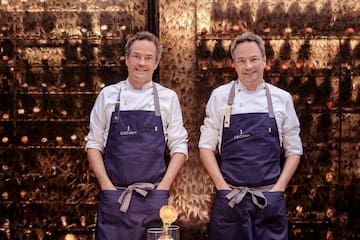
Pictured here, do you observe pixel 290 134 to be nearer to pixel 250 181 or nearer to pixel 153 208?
pixel 250 181

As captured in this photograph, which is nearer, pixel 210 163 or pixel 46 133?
pixel 210 163

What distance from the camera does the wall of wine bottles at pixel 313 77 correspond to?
3.78 meters

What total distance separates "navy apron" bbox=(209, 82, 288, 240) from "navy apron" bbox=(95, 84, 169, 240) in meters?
0.34

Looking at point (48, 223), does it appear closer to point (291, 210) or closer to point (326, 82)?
Result: point (291, 210)

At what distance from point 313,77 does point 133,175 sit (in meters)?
1.55

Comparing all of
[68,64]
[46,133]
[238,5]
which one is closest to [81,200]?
[46,133]

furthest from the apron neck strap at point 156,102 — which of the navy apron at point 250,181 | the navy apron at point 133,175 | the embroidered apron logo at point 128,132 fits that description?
the navy apron at point 250,181

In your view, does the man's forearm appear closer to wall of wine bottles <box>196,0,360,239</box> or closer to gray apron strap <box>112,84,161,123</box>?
gray apron strap <box>112,84,161,123</box>

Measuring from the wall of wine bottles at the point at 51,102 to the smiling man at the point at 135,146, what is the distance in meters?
0.83

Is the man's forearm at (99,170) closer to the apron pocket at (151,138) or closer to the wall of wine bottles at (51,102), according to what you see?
the apron pocket at (151,138)

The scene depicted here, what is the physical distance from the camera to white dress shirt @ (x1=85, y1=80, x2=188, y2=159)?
3061 millimetres

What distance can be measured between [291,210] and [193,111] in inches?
38.1

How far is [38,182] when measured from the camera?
3.90m

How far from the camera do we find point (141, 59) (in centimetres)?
302
